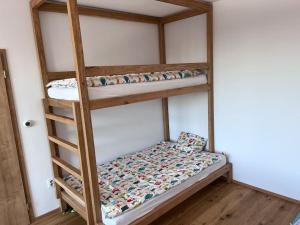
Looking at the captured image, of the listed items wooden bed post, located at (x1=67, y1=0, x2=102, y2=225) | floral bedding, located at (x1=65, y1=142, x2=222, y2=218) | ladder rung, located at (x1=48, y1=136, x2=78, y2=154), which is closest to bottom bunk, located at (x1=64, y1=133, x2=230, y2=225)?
floral bedding, located at (x1=65, y1=142, x2=222, y2=218)

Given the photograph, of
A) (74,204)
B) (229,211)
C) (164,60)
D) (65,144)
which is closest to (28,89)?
(65,144)

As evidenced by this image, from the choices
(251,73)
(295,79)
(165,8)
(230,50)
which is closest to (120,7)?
(165,8)

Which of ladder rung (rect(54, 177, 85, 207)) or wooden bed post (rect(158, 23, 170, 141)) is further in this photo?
wooden bed post (rect(158, 23, 170, 141))

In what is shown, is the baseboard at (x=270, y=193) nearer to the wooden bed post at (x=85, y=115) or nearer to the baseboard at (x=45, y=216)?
the wooden bed post at (x=85, y=115)

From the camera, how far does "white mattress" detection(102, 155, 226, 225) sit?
1.87 meters

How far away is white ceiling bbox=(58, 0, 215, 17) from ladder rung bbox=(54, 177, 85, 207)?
190 centimetres

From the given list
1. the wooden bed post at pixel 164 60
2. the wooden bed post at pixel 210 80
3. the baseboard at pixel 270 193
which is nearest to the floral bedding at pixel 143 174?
the wooden bed post at pixel 210 80

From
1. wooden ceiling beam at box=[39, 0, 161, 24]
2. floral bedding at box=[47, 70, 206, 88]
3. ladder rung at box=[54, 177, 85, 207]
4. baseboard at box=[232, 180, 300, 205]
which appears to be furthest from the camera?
baseboard at box=[232, 180, 300, 205]

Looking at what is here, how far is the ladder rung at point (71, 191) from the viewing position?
6.88 ft

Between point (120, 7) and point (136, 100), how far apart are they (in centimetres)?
132

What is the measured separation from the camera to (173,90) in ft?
8.09

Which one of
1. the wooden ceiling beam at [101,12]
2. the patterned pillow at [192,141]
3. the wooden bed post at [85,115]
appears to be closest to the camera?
the wooden bed post at [85,115]

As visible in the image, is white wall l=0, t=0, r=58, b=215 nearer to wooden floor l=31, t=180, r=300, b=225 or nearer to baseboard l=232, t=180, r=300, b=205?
wooden floor l=31, t=180, r=300, b=225

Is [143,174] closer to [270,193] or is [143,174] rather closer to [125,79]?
[125,79]
